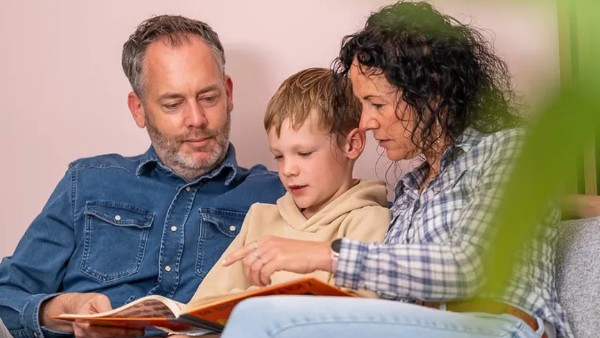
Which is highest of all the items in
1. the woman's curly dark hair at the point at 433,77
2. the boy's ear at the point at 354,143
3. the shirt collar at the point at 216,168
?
the woman's curly dark hair at the point at 433,77

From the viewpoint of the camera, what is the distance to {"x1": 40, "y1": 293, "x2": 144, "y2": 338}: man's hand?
1.71 m

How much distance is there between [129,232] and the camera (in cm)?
203

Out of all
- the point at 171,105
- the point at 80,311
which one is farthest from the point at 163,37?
the point at 80,311

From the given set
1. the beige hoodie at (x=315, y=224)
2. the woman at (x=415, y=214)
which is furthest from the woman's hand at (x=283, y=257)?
the beige hoodie at (x=315, y=224)

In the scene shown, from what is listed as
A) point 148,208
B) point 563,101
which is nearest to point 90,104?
point 148,208

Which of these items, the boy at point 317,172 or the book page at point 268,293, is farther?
the boy at point 317,172

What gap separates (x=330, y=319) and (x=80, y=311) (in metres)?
0.83

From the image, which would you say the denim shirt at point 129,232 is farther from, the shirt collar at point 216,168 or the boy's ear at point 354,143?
the boy's ear at point 354,143

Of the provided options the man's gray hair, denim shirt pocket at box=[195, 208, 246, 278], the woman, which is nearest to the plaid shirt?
the woman

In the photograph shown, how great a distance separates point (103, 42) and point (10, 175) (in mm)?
491

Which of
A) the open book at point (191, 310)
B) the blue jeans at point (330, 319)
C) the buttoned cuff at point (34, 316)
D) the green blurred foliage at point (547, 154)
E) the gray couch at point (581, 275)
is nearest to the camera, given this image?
the green blurred foliage at point (547, 154)

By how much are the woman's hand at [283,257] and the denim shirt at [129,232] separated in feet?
2.14

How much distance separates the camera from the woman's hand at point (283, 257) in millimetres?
1298

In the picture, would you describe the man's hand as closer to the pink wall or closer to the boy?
the boy
